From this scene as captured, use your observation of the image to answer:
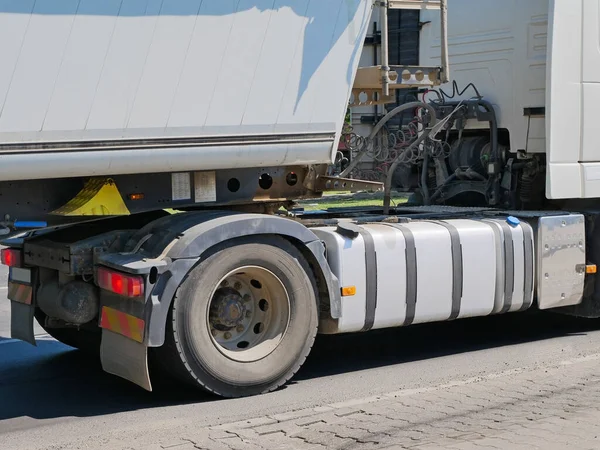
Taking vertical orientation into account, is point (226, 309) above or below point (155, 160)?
below

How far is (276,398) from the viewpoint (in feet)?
22.6

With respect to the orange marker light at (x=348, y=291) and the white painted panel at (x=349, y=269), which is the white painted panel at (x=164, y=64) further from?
the orange marker light at (x=348, y=291)

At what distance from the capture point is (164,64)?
21.6ft

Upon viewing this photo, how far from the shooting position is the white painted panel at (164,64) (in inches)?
257

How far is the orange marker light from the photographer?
729 cm

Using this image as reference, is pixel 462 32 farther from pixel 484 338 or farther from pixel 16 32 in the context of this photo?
pixel 16 32

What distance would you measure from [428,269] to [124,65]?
2.86 m

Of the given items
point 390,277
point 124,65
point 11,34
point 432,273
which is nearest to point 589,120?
point 432,273

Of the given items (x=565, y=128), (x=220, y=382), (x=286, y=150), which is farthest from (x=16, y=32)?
(x=565, y=128)

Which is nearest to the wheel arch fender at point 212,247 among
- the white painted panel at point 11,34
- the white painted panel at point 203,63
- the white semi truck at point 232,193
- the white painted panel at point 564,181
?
the white semi truck at point 232,193

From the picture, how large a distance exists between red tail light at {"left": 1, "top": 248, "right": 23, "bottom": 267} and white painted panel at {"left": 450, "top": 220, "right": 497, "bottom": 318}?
341 centimetres

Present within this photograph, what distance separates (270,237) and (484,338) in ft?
9.44

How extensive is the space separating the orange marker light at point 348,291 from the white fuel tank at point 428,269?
22 millimetres

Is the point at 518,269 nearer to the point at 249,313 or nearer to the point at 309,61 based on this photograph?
the point at 249,313
